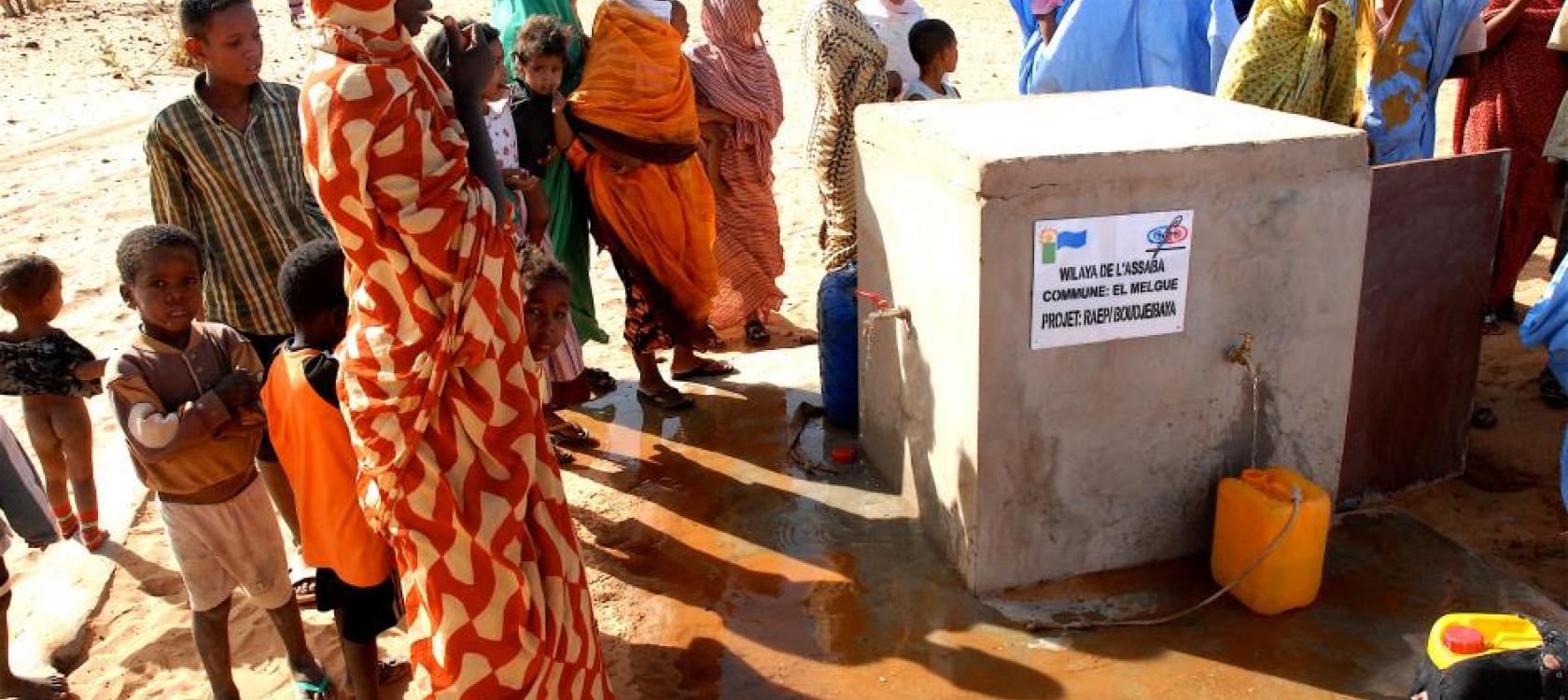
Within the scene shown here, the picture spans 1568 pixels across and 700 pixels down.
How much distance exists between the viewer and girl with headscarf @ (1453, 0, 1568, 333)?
4.95m

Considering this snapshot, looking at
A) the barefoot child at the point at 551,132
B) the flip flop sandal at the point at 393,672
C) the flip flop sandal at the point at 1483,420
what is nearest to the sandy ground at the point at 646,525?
the flip flop sandal at the point at 1483,420

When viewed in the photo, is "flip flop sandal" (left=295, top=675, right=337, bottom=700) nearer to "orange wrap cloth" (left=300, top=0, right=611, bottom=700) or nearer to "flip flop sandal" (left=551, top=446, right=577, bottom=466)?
"orange wrap cloth" (left=300, top=0, right=611, bottom=700)

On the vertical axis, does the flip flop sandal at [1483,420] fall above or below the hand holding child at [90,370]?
below

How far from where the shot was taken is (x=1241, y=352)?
3.23m

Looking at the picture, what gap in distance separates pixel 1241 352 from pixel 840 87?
238 cm

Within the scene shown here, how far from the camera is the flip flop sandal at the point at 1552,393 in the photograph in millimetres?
4449

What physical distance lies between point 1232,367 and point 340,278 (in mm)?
2369

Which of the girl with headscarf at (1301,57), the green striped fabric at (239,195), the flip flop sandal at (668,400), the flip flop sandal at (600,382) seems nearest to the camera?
the green striped fabric at (239,195)

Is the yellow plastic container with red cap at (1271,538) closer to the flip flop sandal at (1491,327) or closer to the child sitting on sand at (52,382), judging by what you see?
the flip flop sandal at (1491,327)

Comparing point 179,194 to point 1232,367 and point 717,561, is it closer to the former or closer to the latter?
point 717,561

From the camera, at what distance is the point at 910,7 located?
225 inches

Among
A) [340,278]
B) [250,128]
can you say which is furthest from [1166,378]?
[250,128]

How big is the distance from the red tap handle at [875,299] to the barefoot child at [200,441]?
182 centimetres

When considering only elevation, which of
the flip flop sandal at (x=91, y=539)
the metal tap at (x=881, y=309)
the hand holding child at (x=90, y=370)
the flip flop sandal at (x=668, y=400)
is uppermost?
the metal tap at (x=881, y=309)
